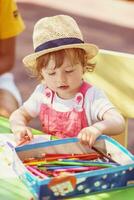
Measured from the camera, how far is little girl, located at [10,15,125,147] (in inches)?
47.0

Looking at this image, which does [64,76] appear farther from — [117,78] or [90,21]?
[90,21]

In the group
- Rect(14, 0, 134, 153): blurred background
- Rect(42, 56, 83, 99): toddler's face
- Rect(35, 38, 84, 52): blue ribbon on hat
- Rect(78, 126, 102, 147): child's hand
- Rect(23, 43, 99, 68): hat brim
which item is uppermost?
Rect(35, 38, 84, 52): blue ribbon on hat

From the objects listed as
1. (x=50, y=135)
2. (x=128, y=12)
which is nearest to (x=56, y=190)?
(x=50, y=135)

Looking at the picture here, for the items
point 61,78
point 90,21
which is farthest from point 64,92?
point 90,21

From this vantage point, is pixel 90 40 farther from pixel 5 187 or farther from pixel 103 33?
pixel 5 187

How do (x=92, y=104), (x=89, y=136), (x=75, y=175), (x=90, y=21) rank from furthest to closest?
(x=90, y=21) < (x=92, y=104) < (x=89, y=136) < (x=75, y=175)

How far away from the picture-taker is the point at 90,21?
179 inches

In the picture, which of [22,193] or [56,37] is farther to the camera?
[56,37]

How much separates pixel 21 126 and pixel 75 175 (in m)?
0.32

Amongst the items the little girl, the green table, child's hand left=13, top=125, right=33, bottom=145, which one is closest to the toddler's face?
the little girl

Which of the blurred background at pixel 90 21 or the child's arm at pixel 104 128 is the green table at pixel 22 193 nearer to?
the child's arm at pixel 104 128

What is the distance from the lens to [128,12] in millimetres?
4812

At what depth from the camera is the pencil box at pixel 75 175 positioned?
3.25 ft

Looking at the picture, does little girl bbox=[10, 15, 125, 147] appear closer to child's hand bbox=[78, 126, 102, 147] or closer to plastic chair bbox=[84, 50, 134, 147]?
child's hand bbox=[78, 126, 102, 147]
